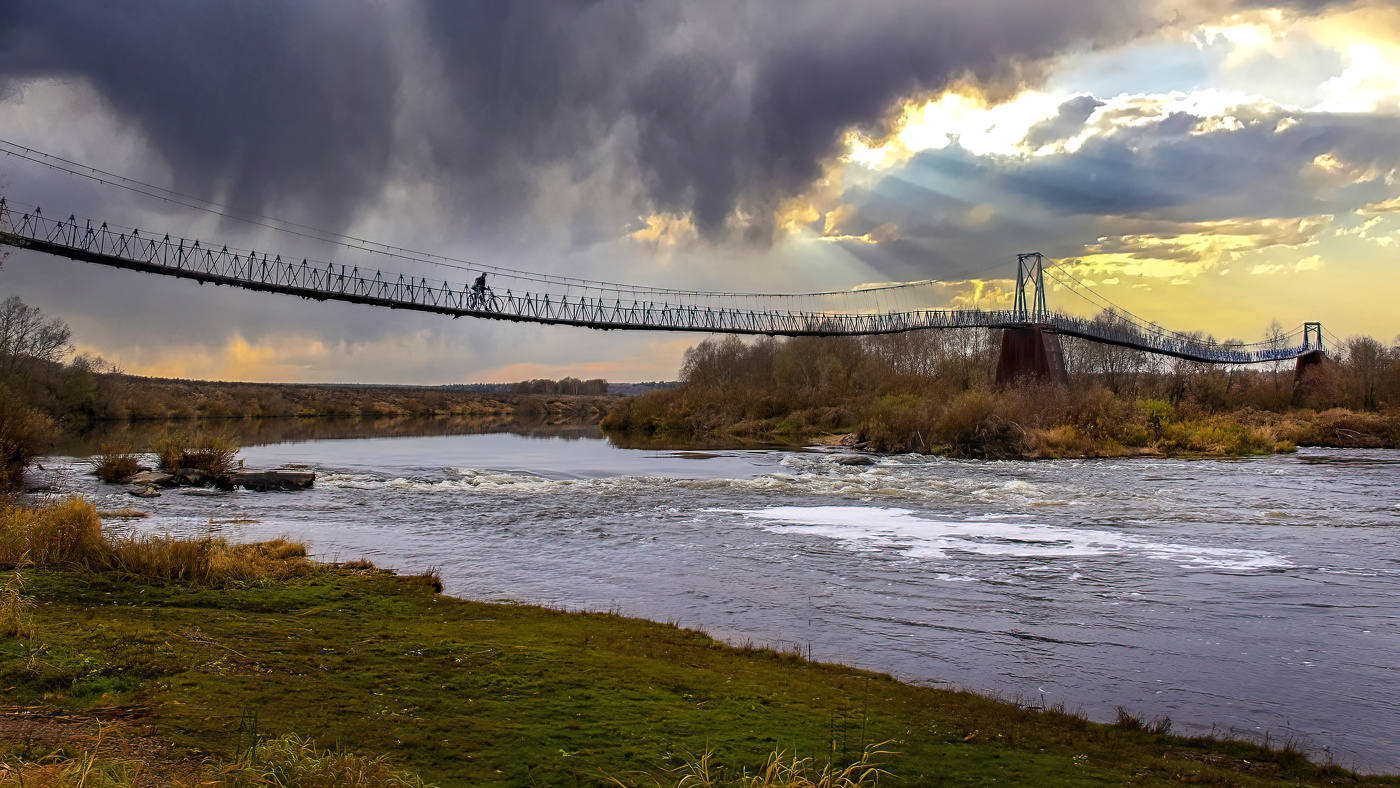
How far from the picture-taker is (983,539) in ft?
60.3

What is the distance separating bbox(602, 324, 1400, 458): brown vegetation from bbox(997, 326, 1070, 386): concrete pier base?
2549 mm

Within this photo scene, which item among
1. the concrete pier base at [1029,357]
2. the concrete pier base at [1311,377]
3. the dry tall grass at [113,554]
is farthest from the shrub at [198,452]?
the concrete pier base at [1311,377]

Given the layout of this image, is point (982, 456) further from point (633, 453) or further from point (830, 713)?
point (830, 713)

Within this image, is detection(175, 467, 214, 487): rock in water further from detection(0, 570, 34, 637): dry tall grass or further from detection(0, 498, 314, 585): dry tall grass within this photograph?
detection(0, 570, 34, 637): dry tall grass

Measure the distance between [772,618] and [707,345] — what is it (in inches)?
3345

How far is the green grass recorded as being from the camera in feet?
18.4

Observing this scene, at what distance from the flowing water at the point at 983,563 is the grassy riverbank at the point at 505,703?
5.15 ft

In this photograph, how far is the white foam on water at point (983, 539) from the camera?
53.7ft

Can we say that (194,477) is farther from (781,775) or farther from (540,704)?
(781,775)

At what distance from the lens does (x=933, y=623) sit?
11.2 m

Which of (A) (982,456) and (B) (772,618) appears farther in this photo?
(A) (982,456)

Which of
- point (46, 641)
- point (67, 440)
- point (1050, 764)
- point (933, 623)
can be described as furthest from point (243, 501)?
point (67, 440)

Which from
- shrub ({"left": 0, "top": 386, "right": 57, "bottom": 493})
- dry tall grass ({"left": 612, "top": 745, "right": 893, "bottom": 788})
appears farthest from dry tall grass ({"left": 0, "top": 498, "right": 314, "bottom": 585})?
shrub ({"left": 0, "top": 386, "right": 57, "bottom": 493})

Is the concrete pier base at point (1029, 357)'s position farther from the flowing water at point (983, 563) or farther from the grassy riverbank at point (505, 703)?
the grassy riverbank at point (505, 703)
